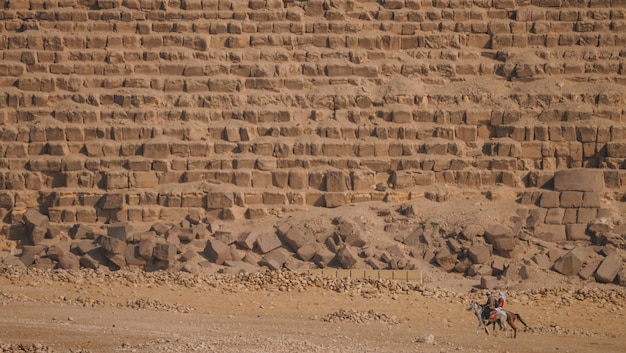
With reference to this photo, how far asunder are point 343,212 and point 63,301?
425cm

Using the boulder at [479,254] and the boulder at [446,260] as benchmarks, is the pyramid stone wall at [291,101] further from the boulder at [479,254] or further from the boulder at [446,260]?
the boulder at [479,254]

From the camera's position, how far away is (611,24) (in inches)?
723

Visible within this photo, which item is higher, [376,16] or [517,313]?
[376,16]

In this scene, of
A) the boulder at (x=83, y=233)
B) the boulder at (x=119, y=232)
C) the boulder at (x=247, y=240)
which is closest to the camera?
the boulder at (x=247, y=240)

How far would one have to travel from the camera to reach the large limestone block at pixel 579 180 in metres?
16.8

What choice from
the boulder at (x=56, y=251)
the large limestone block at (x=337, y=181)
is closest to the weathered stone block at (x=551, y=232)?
the large limestone block at (x=337, y=181)

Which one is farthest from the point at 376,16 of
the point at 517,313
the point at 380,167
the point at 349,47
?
the point at 517,313

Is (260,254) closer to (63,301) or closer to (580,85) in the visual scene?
(63,301)

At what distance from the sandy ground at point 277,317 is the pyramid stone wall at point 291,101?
2242mm

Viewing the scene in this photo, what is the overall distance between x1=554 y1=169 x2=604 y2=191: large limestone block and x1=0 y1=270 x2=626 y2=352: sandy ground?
6.44ft

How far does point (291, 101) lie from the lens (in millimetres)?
18031

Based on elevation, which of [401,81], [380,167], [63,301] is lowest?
[63,301]

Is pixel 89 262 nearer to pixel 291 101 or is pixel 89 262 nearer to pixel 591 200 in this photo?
pixel 291 101

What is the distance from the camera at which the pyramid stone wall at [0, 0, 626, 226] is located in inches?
682
